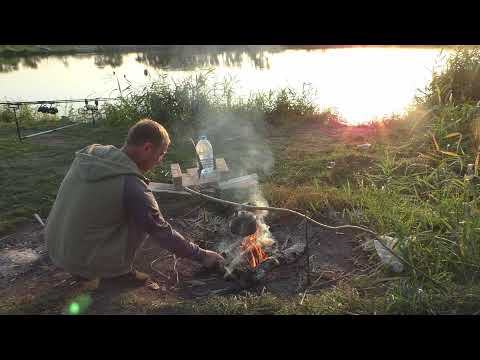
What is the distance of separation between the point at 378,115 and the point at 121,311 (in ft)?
19.6

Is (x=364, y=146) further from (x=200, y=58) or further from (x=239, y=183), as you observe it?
(x=200, y=58)

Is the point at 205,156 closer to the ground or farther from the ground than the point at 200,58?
closer to the ground

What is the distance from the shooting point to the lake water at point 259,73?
8609mm

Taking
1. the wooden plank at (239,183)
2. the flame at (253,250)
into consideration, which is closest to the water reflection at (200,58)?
the wooden plank at (239,183)

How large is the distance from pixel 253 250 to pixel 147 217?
945mm

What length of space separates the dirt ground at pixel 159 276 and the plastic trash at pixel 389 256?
150 mm

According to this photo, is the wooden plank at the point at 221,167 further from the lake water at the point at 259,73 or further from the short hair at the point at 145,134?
the lake water at the point at 259,73

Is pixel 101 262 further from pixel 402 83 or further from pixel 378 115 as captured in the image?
pixel 402 83

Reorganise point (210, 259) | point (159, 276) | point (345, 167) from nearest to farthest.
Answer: point (210, 259)
point (159, 276)
point (345, 167)

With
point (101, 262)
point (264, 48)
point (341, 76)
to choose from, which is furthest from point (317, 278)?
point (264, 48)

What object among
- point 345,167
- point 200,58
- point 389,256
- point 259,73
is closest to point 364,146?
point 345,167

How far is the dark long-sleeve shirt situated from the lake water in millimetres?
5428

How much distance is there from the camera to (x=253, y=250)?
3.19 metres

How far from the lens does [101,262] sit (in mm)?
2713
